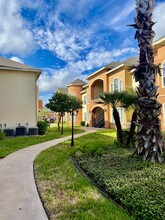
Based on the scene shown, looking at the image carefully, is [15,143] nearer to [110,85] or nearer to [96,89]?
[110,85]

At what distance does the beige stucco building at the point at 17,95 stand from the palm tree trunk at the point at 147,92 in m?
12.2

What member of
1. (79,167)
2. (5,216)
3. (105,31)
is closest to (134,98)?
(79,167)

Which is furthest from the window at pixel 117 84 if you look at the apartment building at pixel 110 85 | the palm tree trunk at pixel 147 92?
the palm tree trunk at pixel 147 92

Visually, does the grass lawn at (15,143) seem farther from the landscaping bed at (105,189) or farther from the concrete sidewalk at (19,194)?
the landscaping bed at (105,189)

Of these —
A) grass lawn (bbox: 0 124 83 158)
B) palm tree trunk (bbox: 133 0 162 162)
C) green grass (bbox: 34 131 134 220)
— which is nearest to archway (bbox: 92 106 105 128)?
grass lawn (bbox: 0 124 83 158)

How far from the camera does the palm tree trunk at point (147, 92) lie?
6.23 metres

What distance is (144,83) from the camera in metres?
6.76

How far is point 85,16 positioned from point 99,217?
49.8 feet

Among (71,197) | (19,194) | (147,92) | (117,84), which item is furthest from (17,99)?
(71,197)

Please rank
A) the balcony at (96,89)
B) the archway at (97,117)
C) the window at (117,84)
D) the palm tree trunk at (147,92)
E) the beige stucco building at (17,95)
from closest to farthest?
the palm tree trunk at (147,92) < the beige stucco building at (17,95) < the window at (117,84) < the balcony at (96,89) < the archway at (97,117)

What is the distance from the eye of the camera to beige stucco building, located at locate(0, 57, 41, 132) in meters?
16.3

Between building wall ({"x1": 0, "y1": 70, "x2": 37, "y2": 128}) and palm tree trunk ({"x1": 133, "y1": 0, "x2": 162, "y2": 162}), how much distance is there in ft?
40.5

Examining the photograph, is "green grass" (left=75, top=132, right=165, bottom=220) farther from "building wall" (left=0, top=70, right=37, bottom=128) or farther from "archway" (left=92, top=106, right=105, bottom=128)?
"archway" (left=92, top=106, right=105, bottom=128)

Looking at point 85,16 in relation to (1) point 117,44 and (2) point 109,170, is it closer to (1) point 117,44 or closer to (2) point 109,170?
(1) point 117,44
